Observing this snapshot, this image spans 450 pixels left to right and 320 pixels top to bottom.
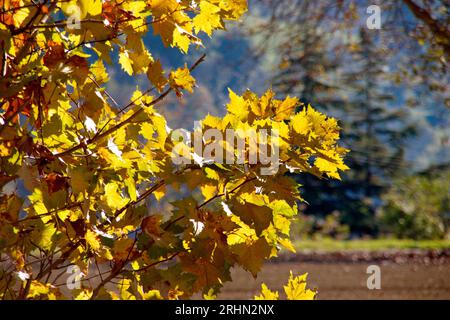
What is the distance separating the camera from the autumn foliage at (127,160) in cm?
154

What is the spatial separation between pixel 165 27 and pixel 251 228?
52cm

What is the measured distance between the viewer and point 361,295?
5746mm

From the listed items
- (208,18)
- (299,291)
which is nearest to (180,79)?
(208,18)

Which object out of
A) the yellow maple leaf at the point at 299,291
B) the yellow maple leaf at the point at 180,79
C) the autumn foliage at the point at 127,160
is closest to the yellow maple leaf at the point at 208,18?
the autumn foliage at the point at 127,160

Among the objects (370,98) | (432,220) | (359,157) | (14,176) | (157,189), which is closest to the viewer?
(14,176)

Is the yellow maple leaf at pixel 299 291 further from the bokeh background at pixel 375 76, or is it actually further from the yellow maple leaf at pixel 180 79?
the yellow maple leaf at pixel 180 79

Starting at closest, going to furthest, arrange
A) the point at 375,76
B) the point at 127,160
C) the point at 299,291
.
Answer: the point at 127,160 < the point at 299,291 < the point at 375,76

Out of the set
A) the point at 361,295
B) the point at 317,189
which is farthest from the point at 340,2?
the point at 317,189

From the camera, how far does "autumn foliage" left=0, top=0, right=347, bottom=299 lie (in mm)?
1537

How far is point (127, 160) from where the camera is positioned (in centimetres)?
168

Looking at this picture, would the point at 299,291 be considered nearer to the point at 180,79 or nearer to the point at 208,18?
the point at 180,79

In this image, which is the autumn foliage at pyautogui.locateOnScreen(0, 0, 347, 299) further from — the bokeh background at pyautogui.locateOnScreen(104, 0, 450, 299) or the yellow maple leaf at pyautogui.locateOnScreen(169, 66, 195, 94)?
the bokeh background at pyautogui.locateOnScreen(104, 0, 450, 299)

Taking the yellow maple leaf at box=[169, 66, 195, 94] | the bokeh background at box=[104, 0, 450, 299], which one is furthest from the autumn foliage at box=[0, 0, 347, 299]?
the bokeh background at box=[104, 0, 450, 299]

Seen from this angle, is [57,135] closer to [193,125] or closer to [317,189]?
[193,125]
